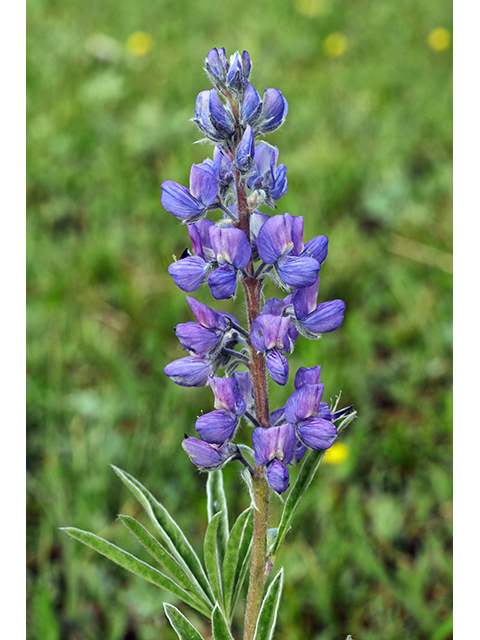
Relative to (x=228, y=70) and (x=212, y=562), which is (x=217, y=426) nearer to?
(x=212, y=562)

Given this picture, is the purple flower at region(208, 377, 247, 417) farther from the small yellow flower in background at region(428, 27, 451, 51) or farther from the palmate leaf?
the small yellow flower in background at region(428, 27, 451, 51)

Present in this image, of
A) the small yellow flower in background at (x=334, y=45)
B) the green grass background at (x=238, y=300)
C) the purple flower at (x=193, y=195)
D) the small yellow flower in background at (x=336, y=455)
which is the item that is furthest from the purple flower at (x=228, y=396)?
the small yellow flower in background at (x=334, y=45)

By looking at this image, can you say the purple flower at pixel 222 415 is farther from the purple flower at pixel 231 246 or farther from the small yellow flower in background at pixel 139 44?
the small yellow flower in background at pixel 139 44

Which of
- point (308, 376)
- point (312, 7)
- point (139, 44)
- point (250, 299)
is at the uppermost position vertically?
point (312, 7)

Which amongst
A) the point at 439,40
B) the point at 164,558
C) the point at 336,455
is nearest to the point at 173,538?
the point at 164,558

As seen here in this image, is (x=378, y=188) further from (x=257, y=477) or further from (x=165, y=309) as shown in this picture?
(x=257, y=477)

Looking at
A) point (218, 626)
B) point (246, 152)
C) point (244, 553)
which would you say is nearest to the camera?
point (246, 152)

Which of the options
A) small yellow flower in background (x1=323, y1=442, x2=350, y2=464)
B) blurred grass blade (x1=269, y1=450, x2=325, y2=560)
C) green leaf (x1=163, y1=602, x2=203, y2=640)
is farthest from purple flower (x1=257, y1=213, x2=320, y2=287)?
small yellow flower in background (x1=323, y1=442, x2=350, y2=464)
